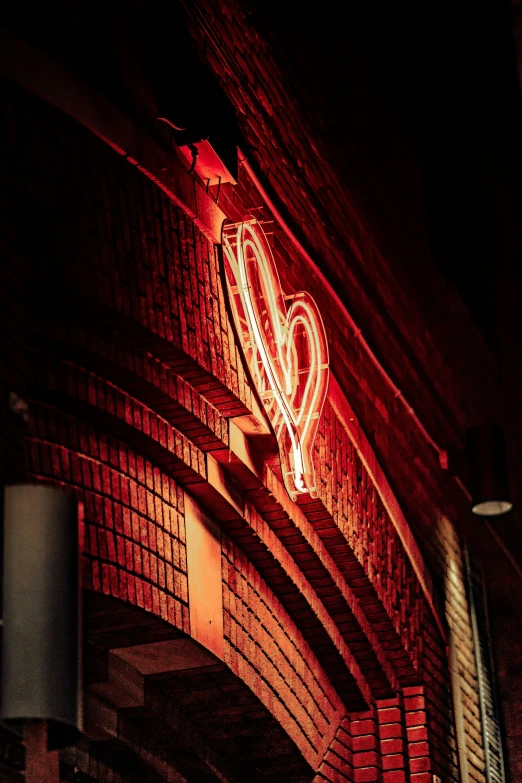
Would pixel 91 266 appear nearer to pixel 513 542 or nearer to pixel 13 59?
pixel 13 59

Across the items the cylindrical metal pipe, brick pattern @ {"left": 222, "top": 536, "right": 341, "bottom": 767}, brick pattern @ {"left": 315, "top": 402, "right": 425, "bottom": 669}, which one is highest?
brick pattern @ {"left": 315, "top": 402, "right": 425, "bottom": 669}

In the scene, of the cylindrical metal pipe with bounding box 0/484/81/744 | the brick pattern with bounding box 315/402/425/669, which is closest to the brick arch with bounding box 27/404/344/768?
the brick pattern with bounding box 315/402/425/669

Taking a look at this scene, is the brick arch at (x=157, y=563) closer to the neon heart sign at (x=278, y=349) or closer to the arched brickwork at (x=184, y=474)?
the arched brickwork at (x=184, y=474)

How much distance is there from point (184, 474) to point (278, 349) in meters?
0.79

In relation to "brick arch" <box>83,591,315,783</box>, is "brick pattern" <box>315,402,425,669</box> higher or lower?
higher

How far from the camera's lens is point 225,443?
5.30m

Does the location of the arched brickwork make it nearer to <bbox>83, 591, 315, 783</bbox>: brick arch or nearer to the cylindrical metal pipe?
<bbox>83, 591, 315, 783</bbox>: brick arch

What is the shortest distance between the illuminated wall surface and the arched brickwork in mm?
15

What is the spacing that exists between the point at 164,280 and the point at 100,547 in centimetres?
117

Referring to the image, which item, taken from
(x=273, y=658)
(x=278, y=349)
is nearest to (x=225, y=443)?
(x=278, y=349)

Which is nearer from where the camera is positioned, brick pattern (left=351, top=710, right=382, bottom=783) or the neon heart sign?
the neon heart sign

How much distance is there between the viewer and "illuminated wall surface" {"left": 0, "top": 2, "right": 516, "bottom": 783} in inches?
165

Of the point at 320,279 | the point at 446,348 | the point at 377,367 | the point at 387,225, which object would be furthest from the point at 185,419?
the point at 446,348

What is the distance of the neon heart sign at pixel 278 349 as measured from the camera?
5426 mm
